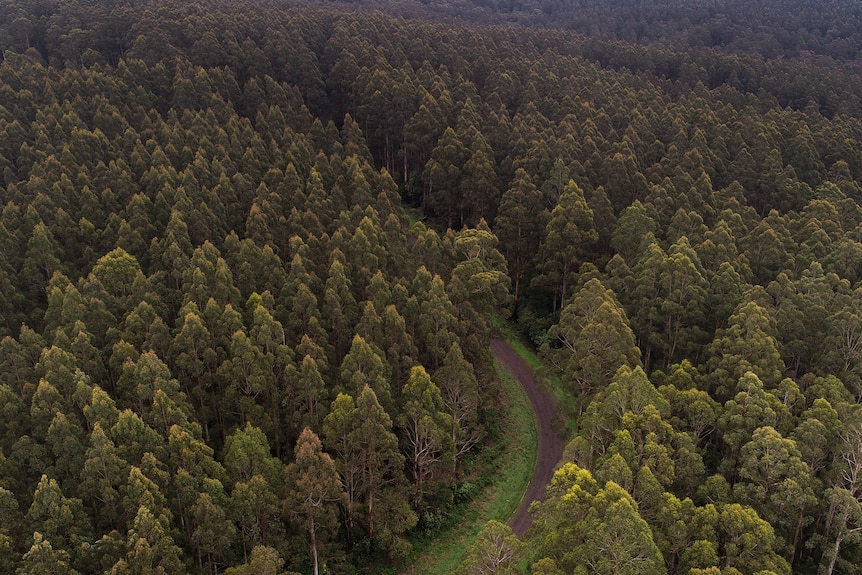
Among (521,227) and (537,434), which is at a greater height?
(521,227)

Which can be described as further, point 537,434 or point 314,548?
point 537,434

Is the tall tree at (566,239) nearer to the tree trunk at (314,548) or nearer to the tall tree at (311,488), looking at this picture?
the tall tree at (311,488)

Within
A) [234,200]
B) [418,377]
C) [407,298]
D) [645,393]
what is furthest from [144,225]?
[645,393]

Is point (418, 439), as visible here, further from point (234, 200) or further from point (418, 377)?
point (234, 200)

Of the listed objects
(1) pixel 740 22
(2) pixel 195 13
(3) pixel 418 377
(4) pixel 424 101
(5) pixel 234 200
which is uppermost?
(1) pixel 740 22

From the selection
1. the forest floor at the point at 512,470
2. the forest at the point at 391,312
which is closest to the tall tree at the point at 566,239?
the forest at the point at 391,312

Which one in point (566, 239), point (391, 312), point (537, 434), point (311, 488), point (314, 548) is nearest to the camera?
point (311, 488)

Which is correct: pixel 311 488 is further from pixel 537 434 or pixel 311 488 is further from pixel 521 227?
pixel 521 227

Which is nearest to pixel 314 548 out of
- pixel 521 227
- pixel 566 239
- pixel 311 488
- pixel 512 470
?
pixel 311 488
